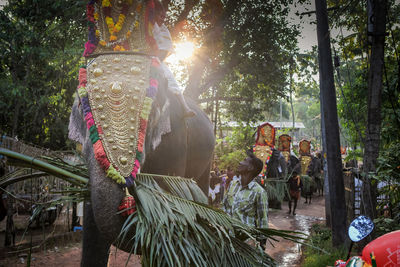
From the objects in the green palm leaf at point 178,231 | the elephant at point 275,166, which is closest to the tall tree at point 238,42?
the elephant at point 275,166

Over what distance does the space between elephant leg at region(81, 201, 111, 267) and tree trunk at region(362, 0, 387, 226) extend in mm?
3790

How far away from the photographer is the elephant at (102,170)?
2152 millimetres

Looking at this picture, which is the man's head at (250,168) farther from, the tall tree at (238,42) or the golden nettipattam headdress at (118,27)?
the tall tree at (238,42)

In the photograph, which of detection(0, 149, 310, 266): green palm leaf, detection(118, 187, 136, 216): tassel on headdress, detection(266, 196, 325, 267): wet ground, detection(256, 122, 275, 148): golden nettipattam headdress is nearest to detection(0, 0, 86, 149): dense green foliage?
detection(0, 149, 310, 266): green palm leaf

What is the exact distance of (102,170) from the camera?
2.27 metres

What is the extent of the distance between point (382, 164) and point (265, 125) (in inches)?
334

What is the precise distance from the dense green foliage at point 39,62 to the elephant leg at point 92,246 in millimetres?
5842

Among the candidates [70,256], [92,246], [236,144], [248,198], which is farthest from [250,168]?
[236,144]

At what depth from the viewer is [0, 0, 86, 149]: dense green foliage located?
8.05 meters

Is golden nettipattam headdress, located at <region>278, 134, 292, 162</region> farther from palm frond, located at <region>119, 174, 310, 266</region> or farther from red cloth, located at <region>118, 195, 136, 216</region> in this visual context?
red cloth, located at <region>118, 195, 136, 216</region>

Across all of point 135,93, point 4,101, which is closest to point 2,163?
point 4,101

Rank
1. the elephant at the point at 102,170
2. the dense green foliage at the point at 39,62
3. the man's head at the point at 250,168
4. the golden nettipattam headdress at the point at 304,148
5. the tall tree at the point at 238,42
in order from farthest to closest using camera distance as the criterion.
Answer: the golden nettipattam headdress at the point at 304,148, the tall tree at the point at 238,42, the dense green foliage at the point at 39,62, the man's head at the point at 250,168, the elephant at the point at 102,170

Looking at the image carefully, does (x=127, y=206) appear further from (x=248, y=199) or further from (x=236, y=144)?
(x=236, y=144)

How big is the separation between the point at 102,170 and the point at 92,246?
0.92 meters
